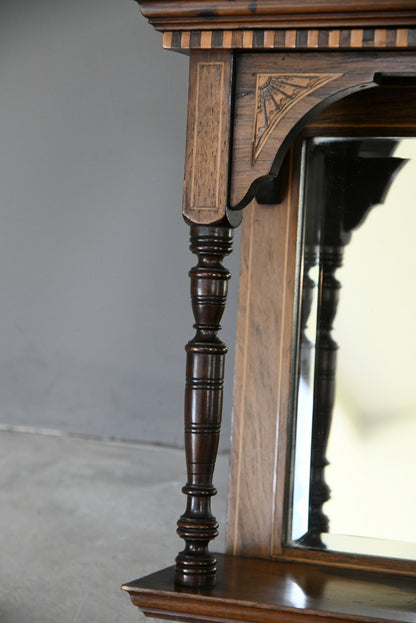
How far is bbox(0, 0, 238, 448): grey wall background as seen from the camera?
14.0ft

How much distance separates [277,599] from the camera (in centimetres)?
187

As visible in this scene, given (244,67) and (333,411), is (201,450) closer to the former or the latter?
(333,411)

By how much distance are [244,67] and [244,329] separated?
2.61ft

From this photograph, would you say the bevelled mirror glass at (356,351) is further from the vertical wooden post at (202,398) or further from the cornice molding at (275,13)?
the cornice molding at (275,13)

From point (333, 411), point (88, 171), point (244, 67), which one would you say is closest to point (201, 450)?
point (333, 411)

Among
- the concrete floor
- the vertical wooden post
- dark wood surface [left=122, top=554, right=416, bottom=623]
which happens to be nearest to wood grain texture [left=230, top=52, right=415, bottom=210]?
the vertical wooden post

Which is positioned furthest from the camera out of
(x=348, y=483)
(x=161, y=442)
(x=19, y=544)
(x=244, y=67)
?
(x=161, y=442)

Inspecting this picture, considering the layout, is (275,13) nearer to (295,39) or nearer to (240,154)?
(295,39)

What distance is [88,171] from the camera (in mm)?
4348

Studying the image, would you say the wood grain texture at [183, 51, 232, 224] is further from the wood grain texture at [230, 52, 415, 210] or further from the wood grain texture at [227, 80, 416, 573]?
the wood grain texture at [227, 80, 416, 573]

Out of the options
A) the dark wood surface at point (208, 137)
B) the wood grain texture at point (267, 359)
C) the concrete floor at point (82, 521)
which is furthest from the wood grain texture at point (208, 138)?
the concrete floor at point (82, 521)

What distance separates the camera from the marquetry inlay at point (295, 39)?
1.71 metres

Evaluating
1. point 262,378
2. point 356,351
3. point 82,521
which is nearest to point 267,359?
point 262,378

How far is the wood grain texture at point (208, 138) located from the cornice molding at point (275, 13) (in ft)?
0.25
